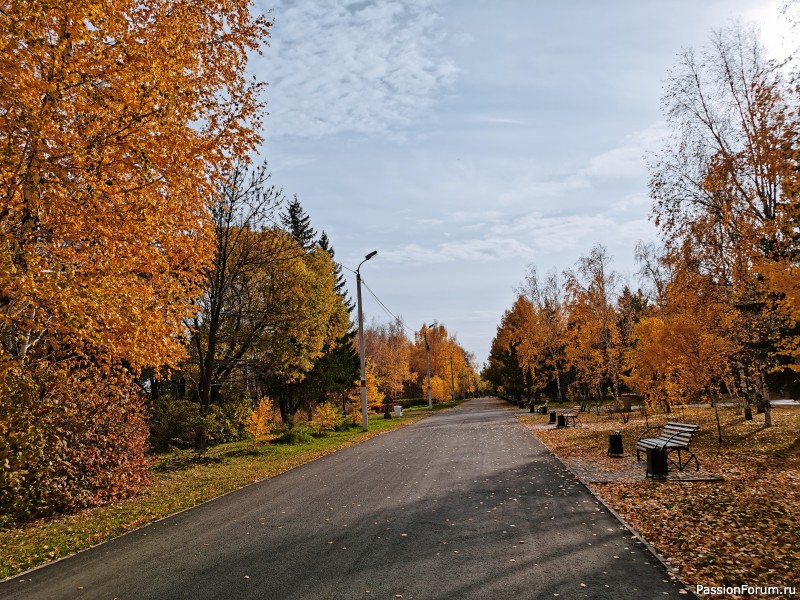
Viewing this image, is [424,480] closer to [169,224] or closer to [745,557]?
[745,557]

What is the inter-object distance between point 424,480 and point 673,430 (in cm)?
595

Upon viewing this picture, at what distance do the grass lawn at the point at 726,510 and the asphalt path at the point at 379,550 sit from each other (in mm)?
442

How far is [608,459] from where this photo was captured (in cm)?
1216

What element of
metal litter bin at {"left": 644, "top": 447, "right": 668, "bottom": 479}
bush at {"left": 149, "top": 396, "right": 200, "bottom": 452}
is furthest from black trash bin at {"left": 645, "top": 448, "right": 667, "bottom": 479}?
bush at {"left": 149, "top": 396, "right": 200, "bottom": 452}

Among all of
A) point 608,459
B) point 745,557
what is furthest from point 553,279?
point 745,557

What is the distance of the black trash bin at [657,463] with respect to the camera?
31.0ft

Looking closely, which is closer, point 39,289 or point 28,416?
point 39,289

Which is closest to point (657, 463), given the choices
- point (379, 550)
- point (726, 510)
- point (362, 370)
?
point (726, 510)

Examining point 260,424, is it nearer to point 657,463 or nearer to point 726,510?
point 657,463

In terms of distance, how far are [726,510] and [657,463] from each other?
2.51m

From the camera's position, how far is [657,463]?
9500 millimetres
